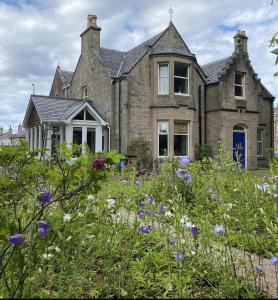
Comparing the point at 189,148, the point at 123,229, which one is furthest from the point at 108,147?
the point at 123,229

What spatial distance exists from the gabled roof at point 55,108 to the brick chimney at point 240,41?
10.7m

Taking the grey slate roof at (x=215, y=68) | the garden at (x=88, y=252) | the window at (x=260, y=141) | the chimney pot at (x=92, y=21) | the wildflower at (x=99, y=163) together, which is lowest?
the garden at (x=88, y=252)

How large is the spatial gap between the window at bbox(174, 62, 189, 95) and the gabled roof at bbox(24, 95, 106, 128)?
4786mm

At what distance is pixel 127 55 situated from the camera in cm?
2341

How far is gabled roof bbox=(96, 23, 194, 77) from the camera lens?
20.3 m

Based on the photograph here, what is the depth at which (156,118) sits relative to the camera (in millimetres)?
20047

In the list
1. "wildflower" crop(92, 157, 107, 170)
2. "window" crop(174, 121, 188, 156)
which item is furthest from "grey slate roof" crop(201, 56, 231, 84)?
"wildflower" crop(92, 157, 107, 170)

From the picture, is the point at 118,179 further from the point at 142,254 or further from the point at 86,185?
the point at 86,185

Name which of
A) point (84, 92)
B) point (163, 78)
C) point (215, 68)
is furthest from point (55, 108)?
→ point (215, 68)

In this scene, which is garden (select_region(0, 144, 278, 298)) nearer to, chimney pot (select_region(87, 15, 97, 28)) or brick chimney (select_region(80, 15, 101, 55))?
brick chimney (select_region(80, 15, 101, 55))

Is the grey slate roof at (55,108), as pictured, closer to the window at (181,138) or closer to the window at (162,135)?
the window at (162,135)

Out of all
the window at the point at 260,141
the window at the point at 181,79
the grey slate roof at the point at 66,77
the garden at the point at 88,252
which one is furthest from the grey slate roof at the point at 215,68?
the garden at the point at 88,252

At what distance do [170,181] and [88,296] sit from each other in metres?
4.95

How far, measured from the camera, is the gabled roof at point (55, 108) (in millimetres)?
19520
